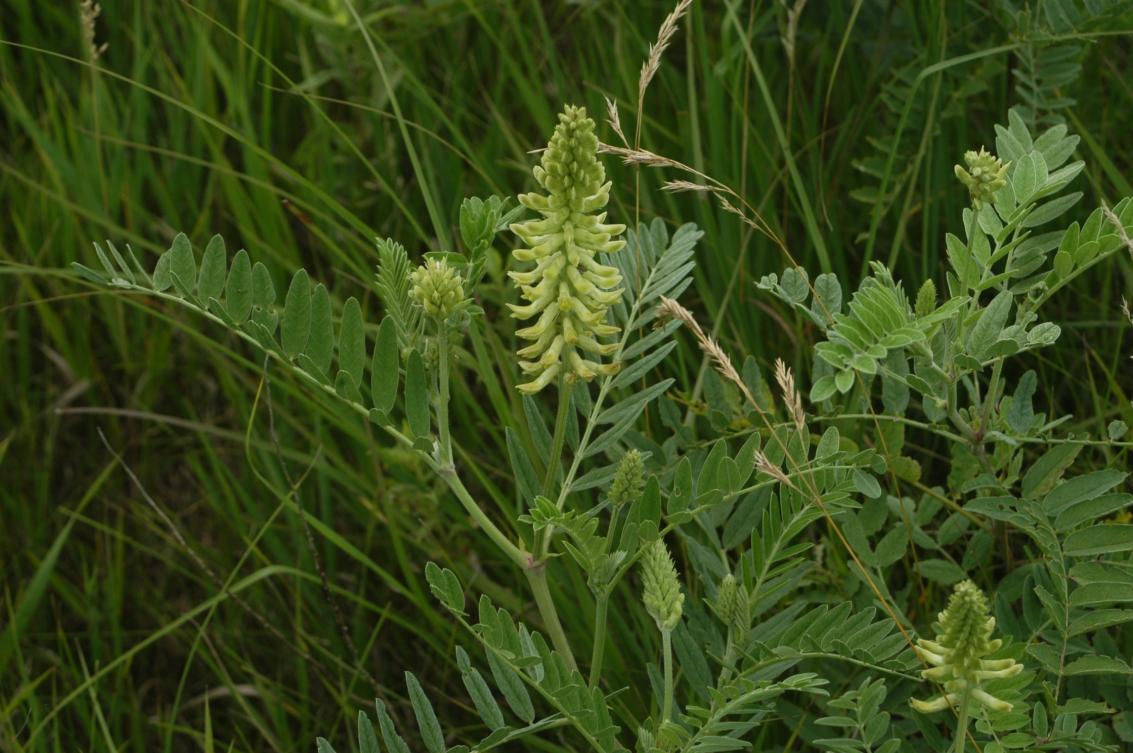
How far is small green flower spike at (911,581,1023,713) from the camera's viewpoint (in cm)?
118

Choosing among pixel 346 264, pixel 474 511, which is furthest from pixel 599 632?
pixel 346 264

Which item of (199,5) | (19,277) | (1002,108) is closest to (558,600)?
(1002,108)

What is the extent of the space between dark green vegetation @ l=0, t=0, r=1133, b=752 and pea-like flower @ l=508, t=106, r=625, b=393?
0.51 m

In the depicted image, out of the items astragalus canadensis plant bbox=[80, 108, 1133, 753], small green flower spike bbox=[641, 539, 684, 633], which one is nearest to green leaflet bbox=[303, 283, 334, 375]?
astragalus canadensis plant bbox=[80, 108, 1133, 753]

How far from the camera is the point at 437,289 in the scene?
1.41 m

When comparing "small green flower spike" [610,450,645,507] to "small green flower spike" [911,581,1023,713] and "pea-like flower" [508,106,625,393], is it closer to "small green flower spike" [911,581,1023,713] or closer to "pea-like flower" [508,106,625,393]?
"pea-like flower" [508,106,625,393]

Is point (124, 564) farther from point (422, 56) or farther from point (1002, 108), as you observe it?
point (1002, 108)

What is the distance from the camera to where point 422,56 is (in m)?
3.02

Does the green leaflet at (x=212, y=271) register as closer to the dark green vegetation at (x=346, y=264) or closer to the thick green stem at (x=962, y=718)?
the dark green vegetation at (x=346, y=264)

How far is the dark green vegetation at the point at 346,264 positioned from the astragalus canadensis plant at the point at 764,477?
0.19 m

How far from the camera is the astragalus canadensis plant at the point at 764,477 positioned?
1385mm

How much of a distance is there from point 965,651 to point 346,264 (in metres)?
1.72

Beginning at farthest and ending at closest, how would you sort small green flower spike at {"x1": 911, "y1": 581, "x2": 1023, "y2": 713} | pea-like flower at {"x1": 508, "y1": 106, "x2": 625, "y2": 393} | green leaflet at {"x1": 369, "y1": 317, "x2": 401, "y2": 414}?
green leaflet at {"x1": 369, "y1": 317, "x2": 401, "y2": 414} → pea-like flower at {"x1": 508, "y1": 106, "x2": 625, "y2": 393} → small green flower spike at {"x1": 911, "y1": 581, "x2": 1023, "y2": 713}

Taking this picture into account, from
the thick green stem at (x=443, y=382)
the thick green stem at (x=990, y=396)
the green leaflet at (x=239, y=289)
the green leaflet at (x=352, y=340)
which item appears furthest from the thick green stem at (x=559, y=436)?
the thick green stem at (x=990, y=396)
